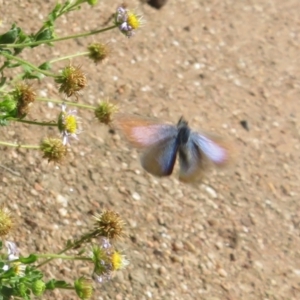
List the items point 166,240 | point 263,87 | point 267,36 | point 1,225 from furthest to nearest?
point 267,36
point 263,87
point 166,240
point 1,225

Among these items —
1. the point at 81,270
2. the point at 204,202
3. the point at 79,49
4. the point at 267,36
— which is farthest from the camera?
the point at 267,36

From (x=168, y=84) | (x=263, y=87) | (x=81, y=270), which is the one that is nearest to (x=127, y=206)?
(x=81, y=270)

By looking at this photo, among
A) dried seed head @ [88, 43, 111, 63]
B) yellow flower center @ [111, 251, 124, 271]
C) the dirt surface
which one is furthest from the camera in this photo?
the dirt surface

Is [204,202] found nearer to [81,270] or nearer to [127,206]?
[127,206]

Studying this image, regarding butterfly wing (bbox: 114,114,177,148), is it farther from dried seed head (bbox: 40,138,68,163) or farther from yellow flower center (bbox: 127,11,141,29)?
yellow flower center (bbox: 127,11,141,29)

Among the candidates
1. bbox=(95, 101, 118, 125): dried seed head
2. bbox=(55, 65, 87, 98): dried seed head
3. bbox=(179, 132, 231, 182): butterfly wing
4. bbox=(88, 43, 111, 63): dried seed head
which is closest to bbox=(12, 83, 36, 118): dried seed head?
bbox=(55, 65, 87, 98): dried seed head

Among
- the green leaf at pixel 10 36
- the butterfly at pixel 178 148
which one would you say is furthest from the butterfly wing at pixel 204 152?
the green leaf at pixel 10 36

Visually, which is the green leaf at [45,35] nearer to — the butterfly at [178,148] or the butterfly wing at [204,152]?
the butterfly at [178,148]
